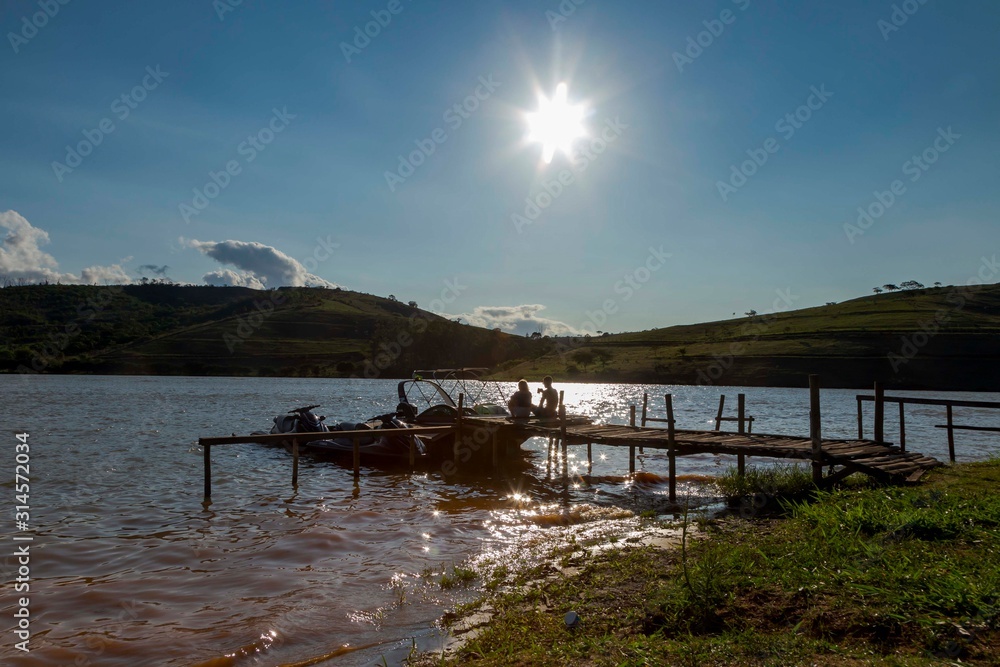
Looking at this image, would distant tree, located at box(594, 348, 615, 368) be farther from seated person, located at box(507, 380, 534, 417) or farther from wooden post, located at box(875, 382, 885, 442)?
wooden post, located at box(875, 382, 885, 442)

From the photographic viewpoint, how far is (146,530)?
11805mm

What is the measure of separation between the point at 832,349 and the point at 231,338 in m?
119

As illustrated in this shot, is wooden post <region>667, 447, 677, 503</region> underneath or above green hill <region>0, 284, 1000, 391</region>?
underneath

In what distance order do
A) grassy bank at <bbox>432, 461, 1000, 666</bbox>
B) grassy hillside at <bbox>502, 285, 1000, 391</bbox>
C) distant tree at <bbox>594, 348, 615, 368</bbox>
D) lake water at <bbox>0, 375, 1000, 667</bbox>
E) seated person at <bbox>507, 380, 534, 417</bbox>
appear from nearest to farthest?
1. grassy bank at <bbox>432, 461, 1000, 666</bbox>
2. lake water at <bbox>0, 375, 1000, 667</bbox>
3. seated person at <bbox>507, 380, 534, 417</bbox>
4. grassy hillside at <bbox>502, 285, 1000, 391</bbox>
5. distant tree at <bbox>594, 348, 615, 368</bbox>

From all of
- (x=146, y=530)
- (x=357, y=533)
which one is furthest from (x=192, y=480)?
(x=357, y=533)

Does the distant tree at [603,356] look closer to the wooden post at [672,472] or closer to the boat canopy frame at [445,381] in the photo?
the boat canopy frame at [445,381]

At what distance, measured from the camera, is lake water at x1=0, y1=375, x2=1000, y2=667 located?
22.2 ft

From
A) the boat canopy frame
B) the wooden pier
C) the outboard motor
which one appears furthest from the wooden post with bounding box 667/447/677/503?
the outboard motor

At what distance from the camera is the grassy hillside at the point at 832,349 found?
74812mm

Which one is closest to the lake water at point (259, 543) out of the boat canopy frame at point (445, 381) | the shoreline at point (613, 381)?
the boat canopy frame at point (445, 381)

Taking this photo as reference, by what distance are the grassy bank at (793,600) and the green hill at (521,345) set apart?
75.3 m

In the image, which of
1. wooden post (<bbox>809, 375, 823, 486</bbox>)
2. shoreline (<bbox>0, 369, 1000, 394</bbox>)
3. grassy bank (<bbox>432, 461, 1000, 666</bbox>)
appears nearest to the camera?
grassy bank (<bbox>432, 461, 1000, 666</bbox>)

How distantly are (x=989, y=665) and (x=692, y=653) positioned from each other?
1.90 metres

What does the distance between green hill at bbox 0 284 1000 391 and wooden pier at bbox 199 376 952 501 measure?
67099 mm
